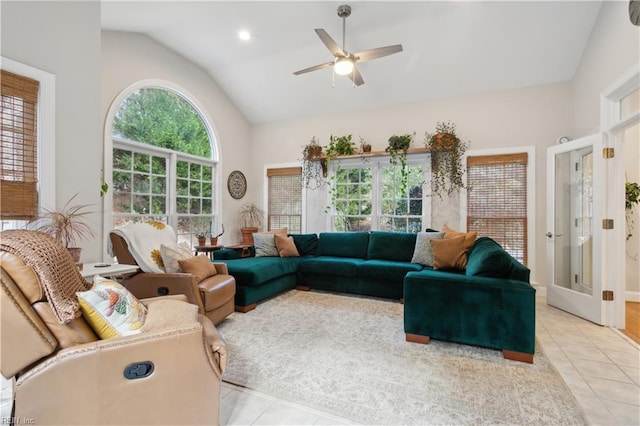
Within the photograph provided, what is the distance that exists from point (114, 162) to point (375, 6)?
3789mm

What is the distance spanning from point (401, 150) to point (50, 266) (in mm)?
4517

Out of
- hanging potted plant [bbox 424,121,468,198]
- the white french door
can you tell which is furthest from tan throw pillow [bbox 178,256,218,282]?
the white french door

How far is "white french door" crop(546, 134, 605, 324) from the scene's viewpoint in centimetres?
322

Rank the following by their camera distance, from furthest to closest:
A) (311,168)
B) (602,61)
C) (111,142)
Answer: (311,168) → (111,142) → (602,61)

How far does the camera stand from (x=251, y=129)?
6.35m

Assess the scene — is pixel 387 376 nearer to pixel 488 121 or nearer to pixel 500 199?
pixel 500 199

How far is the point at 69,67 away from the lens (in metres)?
2.74

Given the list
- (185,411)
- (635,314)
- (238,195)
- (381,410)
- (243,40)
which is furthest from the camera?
(238,195)

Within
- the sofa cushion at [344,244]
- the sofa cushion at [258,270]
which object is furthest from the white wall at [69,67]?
the sofa cushion at [344,244]

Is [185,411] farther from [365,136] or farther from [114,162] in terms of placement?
[365,136]

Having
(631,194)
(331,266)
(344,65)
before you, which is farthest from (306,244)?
(631,194)

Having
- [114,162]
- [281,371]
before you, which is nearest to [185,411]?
[281,371]

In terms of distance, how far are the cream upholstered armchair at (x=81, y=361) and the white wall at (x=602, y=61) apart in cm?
408

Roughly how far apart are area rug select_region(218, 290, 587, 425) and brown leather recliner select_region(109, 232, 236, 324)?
0.28 metres
